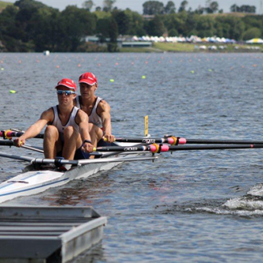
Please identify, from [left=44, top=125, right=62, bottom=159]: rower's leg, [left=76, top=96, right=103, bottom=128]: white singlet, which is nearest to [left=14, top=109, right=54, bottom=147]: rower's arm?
[left=44, top=125, right=62, bottom=159]: rower's leg

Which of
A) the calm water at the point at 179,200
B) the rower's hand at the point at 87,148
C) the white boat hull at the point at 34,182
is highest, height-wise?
the rower's hand at the point at 87,148

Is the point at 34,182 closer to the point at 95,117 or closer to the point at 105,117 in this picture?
the point at 105,117

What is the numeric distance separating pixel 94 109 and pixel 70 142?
1.80 meters

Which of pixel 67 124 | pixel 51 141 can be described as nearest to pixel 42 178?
pixel 51 141

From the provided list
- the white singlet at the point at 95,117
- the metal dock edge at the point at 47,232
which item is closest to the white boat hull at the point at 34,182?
the white singlet at the point at 95,117

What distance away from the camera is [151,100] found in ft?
131

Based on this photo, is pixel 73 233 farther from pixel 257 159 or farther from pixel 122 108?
pixel 122 108

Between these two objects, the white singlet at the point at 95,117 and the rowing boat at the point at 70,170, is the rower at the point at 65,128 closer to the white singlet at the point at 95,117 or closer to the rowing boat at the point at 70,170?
the rowing boat at the point at 70,170

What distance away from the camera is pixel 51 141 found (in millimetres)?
14586

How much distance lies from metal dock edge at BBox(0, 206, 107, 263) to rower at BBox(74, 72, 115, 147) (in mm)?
5242

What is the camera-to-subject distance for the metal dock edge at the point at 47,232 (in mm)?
8898

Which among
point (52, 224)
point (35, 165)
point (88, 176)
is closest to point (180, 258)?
point (52, 224)

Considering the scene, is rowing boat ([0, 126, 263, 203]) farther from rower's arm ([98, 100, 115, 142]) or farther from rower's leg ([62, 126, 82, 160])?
rower's arm ([98, 100, 115, 142])

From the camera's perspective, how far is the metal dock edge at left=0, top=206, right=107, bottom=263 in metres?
8.90
